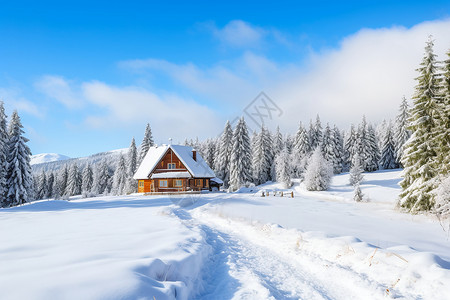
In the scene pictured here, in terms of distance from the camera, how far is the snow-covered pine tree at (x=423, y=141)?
1822 cm

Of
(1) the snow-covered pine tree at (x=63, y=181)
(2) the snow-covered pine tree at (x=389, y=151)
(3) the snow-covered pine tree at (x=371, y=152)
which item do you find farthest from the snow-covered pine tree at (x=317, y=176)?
(1) the snow-covered pine tree at (x=63, y=181)

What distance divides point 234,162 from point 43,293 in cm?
4819

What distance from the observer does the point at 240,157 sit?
51.2 m

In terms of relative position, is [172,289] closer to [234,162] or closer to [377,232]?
[377,232]

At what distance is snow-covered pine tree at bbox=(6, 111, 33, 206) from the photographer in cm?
3328

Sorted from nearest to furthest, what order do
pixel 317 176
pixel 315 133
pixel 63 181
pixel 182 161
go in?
pixel 182 161 → pixel 317 176 → pixel 315 133 → pixel 63 181

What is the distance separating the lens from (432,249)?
27.7ft

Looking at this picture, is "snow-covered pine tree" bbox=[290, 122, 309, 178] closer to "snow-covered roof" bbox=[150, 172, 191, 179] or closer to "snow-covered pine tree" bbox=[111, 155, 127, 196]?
"snow-covered roof" bbox=[150, 172, 191, 179]

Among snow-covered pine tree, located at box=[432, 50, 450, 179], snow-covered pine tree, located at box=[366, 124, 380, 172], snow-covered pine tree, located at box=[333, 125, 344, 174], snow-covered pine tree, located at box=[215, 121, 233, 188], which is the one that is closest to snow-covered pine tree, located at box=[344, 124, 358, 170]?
snow-covered pine tree, located at box=[366, 124, 380, 172]

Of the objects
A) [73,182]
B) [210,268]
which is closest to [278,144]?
[73,182]

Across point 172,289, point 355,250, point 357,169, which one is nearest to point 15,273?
point 172,289

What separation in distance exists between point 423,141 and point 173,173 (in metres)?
31.3

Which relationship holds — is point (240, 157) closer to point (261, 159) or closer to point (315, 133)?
point (261, 159)

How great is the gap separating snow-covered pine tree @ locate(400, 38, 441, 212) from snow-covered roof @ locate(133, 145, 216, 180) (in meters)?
27.4
